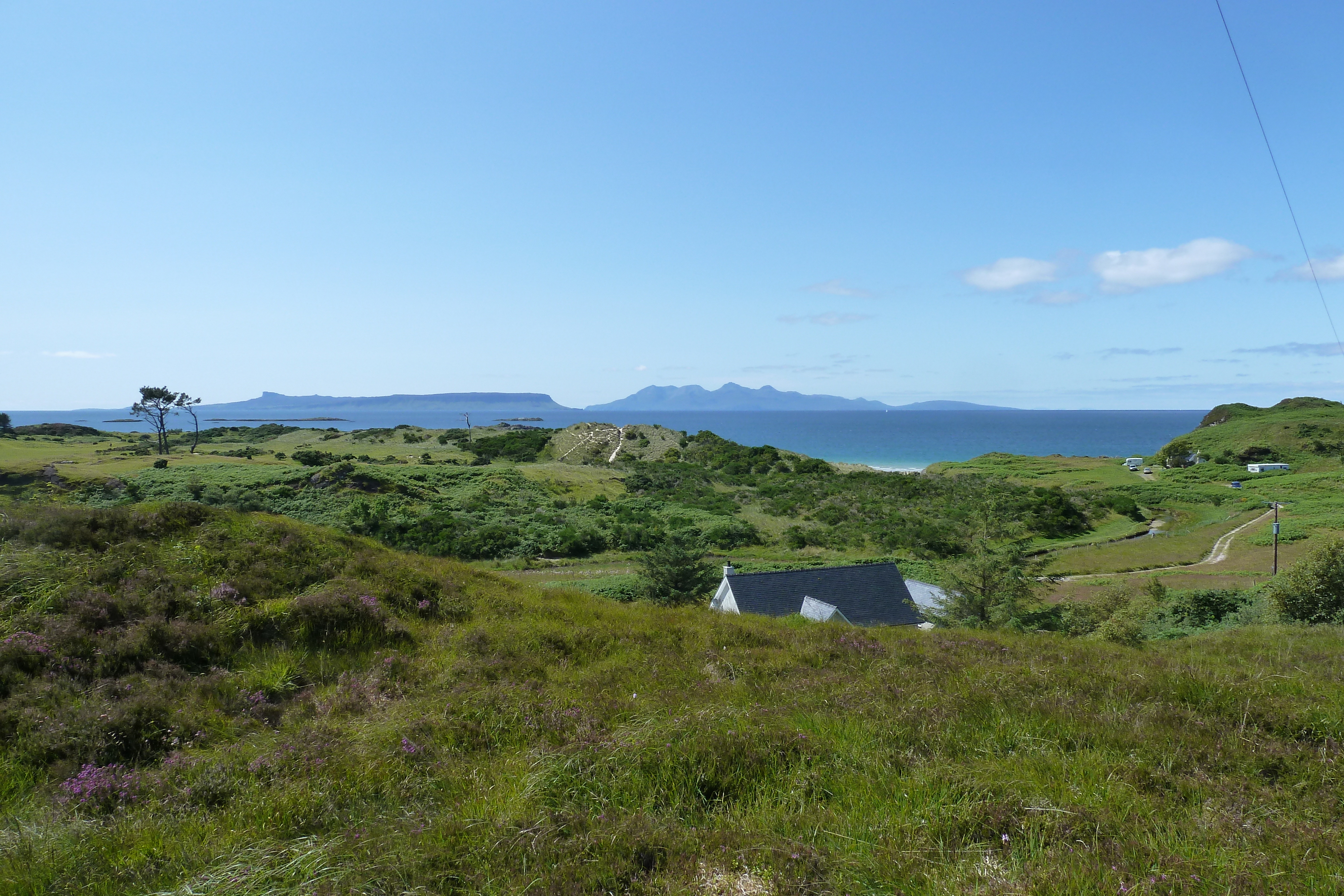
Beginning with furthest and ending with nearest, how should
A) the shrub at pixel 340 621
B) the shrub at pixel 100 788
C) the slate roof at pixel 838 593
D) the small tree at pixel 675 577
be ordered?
the small tree at pixel 675 577
the slate roof at pixel 838 593
the shrub at pixel 340 621
the shrub at pixel 100 788

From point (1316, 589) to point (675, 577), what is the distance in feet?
78.1

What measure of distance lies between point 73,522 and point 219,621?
129 inches

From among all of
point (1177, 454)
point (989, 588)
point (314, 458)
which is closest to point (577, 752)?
point (989, 588)

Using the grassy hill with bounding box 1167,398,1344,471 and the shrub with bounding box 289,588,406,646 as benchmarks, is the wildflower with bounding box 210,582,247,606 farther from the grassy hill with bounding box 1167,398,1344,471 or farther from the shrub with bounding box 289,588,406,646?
the grassy hill with bounding box 1167,398,1344,471

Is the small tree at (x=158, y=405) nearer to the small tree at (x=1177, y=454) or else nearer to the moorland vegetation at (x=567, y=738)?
the moorland vegetation at (x=567, y=738)

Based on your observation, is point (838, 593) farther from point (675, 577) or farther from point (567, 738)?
point (567, 738)

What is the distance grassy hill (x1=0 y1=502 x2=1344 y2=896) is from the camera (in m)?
3.36

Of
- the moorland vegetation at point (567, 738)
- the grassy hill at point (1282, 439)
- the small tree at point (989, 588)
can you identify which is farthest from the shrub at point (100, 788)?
the grassy hill at point (1282, 439)

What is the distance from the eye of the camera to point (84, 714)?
5328 mm

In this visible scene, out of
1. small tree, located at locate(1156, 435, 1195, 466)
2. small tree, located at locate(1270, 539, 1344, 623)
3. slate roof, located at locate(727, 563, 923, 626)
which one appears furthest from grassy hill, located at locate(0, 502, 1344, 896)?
small tree, located at locate(1156, 435, 1195, 466)

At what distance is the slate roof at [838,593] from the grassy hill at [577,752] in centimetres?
1407

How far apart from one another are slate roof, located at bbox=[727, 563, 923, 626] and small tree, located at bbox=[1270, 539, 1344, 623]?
1334cm

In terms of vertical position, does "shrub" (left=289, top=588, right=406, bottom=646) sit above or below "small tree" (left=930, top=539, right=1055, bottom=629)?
above

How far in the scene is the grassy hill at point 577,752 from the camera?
11.0 ft
